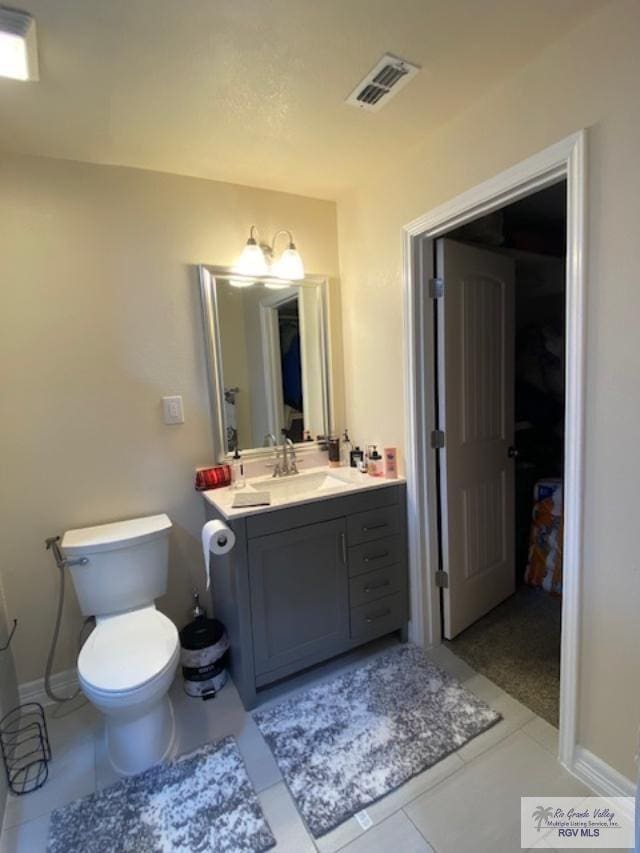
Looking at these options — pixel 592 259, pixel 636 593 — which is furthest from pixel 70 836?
pixel 592 259

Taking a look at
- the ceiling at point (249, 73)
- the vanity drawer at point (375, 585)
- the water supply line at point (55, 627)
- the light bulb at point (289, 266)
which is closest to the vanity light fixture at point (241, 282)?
A: the light bulb at point (289, 266)

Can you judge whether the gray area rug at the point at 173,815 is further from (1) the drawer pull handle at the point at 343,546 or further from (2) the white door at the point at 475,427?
(2) the white door at the point at 475,427

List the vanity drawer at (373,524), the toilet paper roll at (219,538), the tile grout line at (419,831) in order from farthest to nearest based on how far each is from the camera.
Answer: the vanity drawer at (373,524)
the toilet paper roll at (219,538)
the tile grout line at (419,831)

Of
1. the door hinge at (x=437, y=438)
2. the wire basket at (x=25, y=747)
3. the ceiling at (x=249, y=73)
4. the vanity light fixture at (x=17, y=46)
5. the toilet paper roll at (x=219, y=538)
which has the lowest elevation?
the wire basket at (x=25, y=747)

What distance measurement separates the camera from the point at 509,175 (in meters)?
1.46

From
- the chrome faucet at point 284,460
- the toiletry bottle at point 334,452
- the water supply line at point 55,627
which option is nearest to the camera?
the water supply line at point 55,627

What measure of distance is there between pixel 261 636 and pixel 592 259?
1.81 metres

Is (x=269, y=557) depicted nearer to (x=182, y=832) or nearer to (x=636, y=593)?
(x=182, y=832)

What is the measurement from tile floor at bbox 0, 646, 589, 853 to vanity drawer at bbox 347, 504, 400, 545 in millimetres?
765

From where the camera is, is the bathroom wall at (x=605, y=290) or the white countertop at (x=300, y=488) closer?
the bathroom wall at (x=605, y=290)

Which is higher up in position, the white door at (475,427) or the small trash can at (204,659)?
the white door at (475,427)

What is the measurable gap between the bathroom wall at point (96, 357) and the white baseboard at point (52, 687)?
0.04 metres

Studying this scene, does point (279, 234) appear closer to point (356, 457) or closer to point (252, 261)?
point (252, 261)

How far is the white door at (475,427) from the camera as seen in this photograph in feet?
6.64
